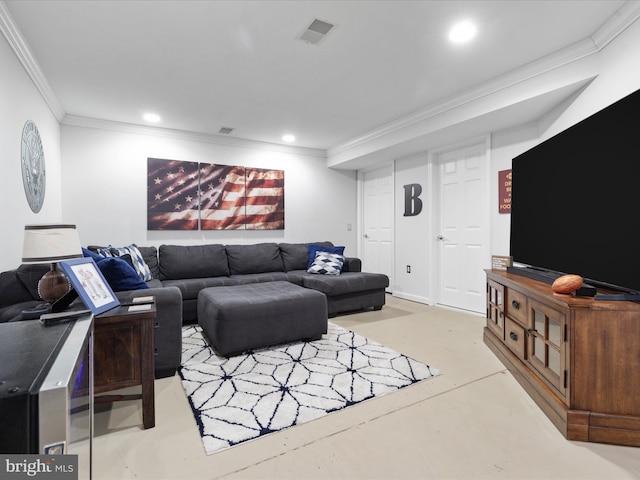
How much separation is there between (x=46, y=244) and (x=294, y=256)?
3.26m

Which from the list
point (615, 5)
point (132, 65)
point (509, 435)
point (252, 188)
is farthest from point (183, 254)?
point (615, 5)

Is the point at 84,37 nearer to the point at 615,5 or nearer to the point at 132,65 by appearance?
the point at 132,65

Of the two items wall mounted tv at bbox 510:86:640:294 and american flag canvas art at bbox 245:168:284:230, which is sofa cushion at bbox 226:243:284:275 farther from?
wall mounted tv at bbox 510:86:640:294

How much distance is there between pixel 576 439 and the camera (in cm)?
155

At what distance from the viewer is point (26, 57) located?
2441mm

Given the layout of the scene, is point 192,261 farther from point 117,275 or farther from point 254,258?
point 117,275

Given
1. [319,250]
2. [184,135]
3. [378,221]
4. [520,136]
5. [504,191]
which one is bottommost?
[319,250]

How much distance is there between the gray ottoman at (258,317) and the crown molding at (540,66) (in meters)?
2.37

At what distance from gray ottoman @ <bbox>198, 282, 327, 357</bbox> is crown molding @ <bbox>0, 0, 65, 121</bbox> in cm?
224

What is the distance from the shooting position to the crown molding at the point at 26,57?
2055 millimetres

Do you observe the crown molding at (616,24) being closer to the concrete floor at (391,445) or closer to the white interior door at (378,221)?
the concrete floor at (391,445)

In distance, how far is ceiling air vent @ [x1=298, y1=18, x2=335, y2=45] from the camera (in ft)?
7.12

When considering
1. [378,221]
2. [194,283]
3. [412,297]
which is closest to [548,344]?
[412,297]

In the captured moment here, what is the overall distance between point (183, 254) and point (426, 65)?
131 inches
